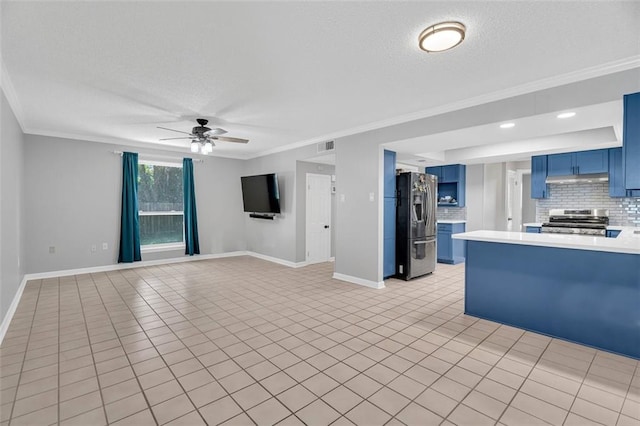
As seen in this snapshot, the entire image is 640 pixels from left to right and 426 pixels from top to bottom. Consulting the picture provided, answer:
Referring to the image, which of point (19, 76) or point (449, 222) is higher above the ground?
point (19, 76)

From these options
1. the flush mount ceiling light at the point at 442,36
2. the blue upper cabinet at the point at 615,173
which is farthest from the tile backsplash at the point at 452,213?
the flush mount ceiling light at the point at 442,36

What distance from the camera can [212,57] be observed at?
254 cm

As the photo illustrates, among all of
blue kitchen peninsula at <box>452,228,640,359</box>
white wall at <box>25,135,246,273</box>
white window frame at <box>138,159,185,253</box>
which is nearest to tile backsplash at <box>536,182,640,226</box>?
blue kitchen peninsula at <box>452,228,640,359</box>

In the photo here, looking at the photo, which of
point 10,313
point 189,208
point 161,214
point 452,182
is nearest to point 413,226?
point 452,182

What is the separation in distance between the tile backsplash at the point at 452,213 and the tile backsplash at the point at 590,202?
1497 mm

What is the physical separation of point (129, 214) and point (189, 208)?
46.4 inches

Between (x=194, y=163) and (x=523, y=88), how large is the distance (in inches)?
251

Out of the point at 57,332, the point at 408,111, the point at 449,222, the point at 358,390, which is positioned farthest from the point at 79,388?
the point at 449,222

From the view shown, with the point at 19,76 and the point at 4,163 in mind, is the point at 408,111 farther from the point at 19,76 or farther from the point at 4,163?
the point at 4,163

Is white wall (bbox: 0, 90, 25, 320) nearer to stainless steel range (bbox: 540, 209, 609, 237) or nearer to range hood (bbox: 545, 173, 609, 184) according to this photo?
stainless steel range (bbox: 540, 209, 609, 237)

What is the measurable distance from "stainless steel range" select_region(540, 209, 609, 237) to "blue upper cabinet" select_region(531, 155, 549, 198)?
474 millimetres

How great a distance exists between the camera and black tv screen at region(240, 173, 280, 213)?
655 cm

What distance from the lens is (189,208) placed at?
679cm

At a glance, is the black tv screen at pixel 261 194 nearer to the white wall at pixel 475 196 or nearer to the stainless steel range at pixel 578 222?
the white wall at pixel 475 196
